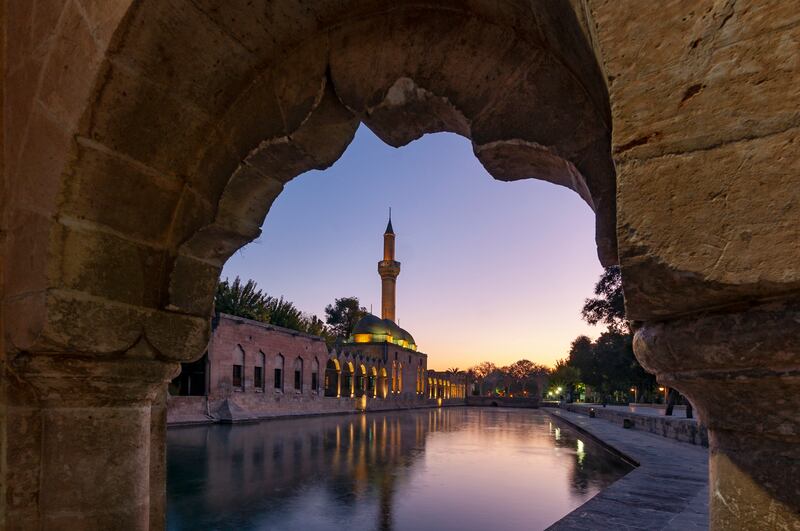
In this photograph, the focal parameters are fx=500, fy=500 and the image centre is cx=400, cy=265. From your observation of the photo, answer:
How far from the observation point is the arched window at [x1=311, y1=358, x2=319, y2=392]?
30906 mm

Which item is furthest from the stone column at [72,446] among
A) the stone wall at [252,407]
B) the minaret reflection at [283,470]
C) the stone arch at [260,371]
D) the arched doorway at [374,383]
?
the arched doorway at [374,383]

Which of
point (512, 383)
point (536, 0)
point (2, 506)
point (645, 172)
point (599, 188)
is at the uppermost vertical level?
point (536, 0)

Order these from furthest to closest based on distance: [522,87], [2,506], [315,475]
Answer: [315,475] → [2,506] → [522,87]

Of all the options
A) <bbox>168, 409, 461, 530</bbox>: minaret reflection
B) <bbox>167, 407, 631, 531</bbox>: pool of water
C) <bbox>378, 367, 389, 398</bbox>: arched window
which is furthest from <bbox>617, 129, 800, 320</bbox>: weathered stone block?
<bbox>378, 367, 389, 398</bbox>: arched window

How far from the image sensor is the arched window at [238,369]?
949 inches

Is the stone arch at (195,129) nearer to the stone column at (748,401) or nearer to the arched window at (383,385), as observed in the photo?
the stone column at (748,401)

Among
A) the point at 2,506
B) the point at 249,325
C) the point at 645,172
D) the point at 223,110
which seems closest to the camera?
the point at 645,172

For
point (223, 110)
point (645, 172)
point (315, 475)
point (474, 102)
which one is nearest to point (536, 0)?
point (474, 102)

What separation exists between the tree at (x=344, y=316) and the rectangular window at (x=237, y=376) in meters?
35.8

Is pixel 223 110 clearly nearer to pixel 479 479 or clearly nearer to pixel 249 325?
pixel 479 479

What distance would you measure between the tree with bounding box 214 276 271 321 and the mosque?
19.0 ft

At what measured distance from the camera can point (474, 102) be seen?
1842mm

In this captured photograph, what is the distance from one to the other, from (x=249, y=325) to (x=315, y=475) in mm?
17434

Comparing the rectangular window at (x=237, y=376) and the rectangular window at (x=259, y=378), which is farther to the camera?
the rectangular window at (x=259, y=378)
